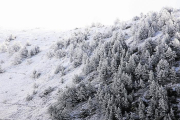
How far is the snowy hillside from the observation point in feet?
45.8

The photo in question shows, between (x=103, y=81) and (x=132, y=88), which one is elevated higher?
(x=132, y=88)

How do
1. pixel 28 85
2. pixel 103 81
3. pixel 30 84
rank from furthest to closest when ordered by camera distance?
pixel 30 84
pixel 28 85
pixel 103 81

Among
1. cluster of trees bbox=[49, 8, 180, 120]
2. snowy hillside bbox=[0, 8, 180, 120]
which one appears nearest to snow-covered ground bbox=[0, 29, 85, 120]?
snowy hillside bbox=[0, 8, 180, 120]

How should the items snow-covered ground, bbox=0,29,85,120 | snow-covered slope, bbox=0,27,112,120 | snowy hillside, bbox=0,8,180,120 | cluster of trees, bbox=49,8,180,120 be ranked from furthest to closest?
snow-covered slope, bbox=0,27,112,120, snow-covered ground, bbox=0,29,85,120, snowy hillside, bbox=0,8,180,120, cluster of trees, bbox=49,8,180,120

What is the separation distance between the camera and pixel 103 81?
18.6 metres

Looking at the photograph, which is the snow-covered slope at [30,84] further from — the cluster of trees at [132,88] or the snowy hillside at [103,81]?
the cluster of trees at [132,88]

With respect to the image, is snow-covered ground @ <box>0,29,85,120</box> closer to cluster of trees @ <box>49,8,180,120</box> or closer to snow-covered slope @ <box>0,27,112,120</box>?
snow-covered slope @ <box>0,27,112,120</box>

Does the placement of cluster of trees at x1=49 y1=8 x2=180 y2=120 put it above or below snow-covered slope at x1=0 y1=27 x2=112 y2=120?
above

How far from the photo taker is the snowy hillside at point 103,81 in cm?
1395

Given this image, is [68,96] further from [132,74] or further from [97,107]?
[132,74]

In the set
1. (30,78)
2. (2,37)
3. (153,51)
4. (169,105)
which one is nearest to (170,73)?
(169,105)

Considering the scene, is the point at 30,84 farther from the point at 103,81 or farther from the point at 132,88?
the point at 132,88

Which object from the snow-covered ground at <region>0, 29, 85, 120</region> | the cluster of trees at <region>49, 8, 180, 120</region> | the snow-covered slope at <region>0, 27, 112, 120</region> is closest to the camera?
the cluster of trees at <region>49, 8, 180, 120</region>

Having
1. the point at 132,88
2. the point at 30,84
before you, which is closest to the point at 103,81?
the point at 132,88
